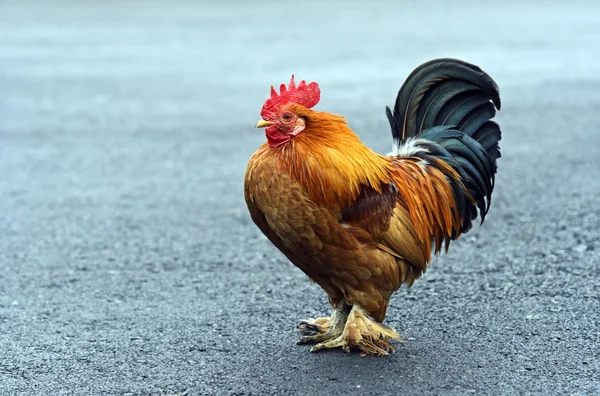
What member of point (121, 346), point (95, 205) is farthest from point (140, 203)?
point (121, 346)

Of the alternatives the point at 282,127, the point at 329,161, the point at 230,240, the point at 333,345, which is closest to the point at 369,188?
the point at 329,161

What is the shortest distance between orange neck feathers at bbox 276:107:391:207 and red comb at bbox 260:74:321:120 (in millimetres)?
69

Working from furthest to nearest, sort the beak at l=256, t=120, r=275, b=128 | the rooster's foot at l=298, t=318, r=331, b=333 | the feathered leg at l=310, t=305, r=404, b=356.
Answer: the rooster's foot at l=298, t=318, r=331, b=333 → the feathered leg at l=310, t=305, r=404, b=356 → the beak at l=256, t=120, r=275, b=128

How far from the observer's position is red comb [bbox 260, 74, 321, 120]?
13.6ft

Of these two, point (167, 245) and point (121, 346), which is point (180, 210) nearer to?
point (167, 245)

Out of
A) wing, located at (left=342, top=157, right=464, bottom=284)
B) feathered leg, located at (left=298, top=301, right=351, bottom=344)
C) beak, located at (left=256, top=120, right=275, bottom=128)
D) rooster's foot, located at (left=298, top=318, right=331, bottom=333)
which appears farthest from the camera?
rooster's foot, located at (left=298, top=318, right=331, bottom=333)

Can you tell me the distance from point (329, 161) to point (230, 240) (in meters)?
2.61

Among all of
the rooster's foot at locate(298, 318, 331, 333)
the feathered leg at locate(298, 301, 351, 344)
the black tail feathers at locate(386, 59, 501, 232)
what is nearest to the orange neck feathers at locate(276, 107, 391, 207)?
the black tail feathers at locate(386, 59, 501, 232)

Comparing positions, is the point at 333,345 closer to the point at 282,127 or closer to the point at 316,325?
the point at 316,325

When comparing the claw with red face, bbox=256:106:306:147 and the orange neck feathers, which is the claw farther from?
red face, bbox=256:106:306:147

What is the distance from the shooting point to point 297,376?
417cm

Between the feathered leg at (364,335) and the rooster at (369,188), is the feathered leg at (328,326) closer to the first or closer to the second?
the rooster at (369,188)

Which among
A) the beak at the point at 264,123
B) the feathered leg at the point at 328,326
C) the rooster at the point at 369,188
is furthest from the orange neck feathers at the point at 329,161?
the feathered leg at the point at 328,326

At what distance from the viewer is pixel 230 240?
658cm
